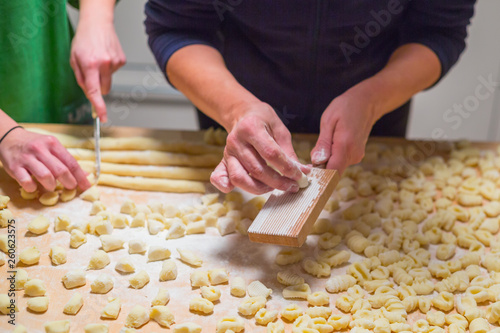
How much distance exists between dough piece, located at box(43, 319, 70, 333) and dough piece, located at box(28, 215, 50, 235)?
268 millimetres

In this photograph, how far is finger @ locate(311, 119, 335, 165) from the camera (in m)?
1.05

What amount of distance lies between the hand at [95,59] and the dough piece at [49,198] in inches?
8.4

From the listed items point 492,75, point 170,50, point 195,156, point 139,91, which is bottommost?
point 139,91

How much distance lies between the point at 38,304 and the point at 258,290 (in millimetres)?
379

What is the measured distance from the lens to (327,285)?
0.94 m

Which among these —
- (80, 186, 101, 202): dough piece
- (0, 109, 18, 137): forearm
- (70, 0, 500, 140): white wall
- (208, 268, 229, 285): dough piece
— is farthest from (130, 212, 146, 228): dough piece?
(70, 0, 500, 140): white wall

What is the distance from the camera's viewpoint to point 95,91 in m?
1.21

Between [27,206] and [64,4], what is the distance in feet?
1.69

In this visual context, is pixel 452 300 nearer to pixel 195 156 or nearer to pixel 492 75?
pixel 195 156

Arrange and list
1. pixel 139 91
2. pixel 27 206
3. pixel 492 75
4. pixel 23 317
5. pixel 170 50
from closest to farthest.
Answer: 1. pixel 23 317
2. pixel 27 206
3. pixel 170 50
4. pixel 492 75
5. pixel 139 91

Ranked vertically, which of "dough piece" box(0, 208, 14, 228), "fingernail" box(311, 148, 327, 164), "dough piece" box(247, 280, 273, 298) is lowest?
"dough piece" box(247, 280, 273, 298)

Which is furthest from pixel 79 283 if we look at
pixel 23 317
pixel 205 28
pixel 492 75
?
pixel 492 75

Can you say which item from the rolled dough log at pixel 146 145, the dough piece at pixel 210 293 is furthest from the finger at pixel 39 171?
the dough piece at pixel 210 293

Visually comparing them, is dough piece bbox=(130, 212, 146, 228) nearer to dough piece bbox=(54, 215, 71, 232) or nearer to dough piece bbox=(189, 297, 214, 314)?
dough piece bbox=(54, 215, 71, 232)
